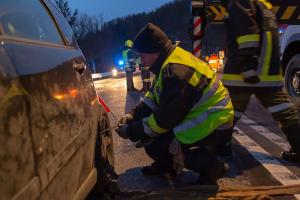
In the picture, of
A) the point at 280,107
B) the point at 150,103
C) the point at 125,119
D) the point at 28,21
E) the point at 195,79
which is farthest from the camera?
the point at 280,107

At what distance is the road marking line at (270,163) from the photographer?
13.4 ft

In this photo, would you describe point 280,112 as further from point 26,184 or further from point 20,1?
point 26,184

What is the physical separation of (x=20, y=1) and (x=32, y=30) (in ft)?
0.53

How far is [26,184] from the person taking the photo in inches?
68.0

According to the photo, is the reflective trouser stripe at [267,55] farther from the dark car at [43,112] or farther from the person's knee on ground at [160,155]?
the dark car at [43,112]

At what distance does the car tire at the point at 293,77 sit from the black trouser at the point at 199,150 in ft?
12.8

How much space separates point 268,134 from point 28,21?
13.9ft

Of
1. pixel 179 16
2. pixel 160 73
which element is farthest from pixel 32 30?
pixel 179 16

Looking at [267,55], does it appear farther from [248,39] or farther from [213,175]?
[213,175]

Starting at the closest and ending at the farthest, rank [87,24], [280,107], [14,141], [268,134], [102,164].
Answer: [14,141]
[102,164]
[280,107]
[268,134]
[87,24]

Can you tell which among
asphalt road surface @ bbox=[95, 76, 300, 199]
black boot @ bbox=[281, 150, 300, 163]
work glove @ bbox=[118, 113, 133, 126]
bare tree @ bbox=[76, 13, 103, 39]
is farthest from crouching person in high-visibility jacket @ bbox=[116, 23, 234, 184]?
bare tree @ bbox=[76, 13, 103, 39]

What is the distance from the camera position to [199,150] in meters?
3.86

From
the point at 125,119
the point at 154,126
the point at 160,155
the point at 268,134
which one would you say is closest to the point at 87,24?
the point at 268,134

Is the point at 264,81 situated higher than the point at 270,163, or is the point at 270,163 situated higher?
the point at 264,81
